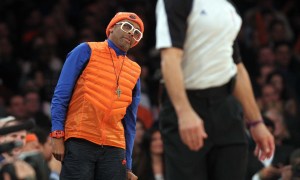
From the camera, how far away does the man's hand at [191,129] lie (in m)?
4.33

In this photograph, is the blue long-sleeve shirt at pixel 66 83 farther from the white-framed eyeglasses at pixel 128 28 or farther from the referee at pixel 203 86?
the referee at pixel 203 86

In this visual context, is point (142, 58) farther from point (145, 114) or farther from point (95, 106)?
point (95, 106)

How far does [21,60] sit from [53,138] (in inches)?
309

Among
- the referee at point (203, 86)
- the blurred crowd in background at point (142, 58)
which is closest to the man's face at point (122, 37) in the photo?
the referee at point (203, 86)

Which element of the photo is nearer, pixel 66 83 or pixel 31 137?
pixel 66 83

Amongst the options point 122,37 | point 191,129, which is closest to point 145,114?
point 122,37

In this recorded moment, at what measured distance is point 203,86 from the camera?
15.0 feet

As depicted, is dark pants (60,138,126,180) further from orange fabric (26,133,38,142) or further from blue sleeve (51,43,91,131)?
orange fabric (26,133,38,142)

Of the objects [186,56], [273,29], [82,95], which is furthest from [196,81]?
[273,29]

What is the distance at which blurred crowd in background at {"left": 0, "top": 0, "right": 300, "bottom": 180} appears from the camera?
9.84m

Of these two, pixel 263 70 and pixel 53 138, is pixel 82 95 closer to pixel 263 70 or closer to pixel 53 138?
pixel 53 138

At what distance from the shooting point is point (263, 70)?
1321 centimetres

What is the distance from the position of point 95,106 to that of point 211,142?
1.68m

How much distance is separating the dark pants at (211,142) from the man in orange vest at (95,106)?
149 cm
